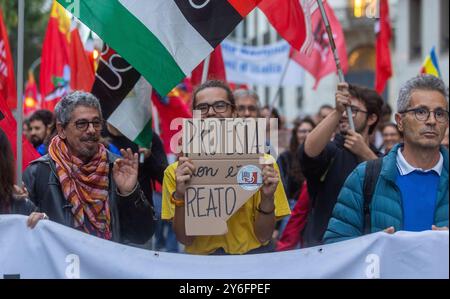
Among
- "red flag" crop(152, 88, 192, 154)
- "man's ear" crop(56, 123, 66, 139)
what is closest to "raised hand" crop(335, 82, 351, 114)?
"man's ear" crop(56, 123, 66, 139)

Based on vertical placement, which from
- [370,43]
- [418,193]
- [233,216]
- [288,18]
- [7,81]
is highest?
[370,43]

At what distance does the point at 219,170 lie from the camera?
4109 millimetres

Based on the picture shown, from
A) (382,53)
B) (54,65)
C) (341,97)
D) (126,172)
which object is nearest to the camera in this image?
(126,172)

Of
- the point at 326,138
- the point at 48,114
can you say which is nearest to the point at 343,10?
the point at 48,114

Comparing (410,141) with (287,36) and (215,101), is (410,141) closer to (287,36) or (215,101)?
(215,101)

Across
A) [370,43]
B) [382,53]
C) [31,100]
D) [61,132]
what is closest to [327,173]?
[61,132]

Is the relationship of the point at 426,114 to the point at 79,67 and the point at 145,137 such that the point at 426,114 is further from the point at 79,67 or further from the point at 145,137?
the point at 79,67

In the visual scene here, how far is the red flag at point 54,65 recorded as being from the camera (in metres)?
9.88

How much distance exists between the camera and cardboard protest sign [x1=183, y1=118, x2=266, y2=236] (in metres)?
4.11

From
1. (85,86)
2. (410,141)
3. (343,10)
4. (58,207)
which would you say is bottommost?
(58,207)

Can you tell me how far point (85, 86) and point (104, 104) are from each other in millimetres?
1310

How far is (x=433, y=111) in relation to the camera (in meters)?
4.23

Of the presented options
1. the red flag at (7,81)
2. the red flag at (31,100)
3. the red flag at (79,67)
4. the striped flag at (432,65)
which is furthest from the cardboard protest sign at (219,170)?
the red flag at (31,100)

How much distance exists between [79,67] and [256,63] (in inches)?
243
